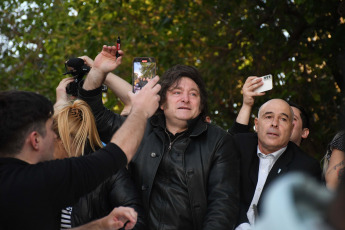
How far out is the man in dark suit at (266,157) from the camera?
4.04 metres

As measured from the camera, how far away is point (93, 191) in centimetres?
346

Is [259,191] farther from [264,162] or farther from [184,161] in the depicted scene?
[184,161]

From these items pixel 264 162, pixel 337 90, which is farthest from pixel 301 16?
pixel 264 162

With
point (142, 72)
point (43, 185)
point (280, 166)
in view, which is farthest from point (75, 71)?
point (43, 185)

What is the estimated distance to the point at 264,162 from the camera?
4.26 metres

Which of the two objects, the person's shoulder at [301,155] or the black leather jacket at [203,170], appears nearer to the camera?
the black leather jacket at [203,170]

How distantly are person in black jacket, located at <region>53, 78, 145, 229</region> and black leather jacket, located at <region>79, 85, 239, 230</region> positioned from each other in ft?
0.54

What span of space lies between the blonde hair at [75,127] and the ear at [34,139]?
89 centimetres

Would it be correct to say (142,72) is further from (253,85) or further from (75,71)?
(253,85)

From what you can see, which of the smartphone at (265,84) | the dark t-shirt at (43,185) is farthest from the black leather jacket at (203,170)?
the dark t-shirt at (43,185)

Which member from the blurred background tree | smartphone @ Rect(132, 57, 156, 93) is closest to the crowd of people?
smartphone @ Rect(132, 57, 156, 93)

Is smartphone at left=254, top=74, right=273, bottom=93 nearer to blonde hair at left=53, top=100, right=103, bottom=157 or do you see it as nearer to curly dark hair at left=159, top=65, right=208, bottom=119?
curly dark hair at left=159, top=65, right=208, bottom=119

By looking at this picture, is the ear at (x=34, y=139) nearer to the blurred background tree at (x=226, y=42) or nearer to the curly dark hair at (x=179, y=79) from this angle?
the curly dark hair at (x=179, y=79)

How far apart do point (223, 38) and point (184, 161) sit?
5.34 meters
